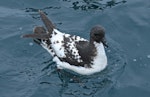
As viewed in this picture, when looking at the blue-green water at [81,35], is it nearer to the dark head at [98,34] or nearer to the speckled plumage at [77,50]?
the speckled plumage at [77,50]

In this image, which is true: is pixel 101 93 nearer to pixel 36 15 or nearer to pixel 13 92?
pixel 13 92

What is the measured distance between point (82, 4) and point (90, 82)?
3.60 meters

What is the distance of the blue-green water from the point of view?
11047 mm

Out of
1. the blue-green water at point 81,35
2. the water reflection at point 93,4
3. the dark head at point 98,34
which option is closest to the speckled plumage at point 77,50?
the dark head at point 98,34

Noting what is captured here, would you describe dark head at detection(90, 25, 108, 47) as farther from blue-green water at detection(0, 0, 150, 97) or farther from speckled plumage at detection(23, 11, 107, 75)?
blue-green water at detection(0, 0, 150, 97)

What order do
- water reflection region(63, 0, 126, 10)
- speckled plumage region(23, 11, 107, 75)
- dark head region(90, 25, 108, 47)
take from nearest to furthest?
dark head region(90, 25, 108, 47), speckled plumage region(23, 11, 107, 75), water reflection region(63, 0, 126, 10)

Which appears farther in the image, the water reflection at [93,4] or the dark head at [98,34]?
the water reflection at [93,4]

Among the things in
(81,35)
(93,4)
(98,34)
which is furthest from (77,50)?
(93,4)

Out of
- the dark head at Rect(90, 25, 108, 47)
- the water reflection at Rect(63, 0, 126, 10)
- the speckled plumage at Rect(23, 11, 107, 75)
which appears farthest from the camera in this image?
the water reflection at Rect(63, 0, 126, 10)

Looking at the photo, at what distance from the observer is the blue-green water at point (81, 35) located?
11047 millimetres

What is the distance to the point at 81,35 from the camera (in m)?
12.9

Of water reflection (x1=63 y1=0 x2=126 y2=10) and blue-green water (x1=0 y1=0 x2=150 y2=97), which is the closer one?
blue-green water (x1=0 y1=0 x2=150 y2=97)

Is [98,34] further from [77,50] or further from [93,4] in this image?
[93,4]

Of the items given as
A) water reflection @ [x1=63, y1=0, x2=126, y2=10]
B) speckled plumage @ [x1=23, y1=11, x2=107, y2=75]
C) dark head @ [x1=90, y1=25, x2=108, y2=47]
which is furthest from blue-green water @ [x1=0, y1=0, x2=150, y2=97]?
dark head @ [x1=90, y1=25, x2=108, y2=47]
